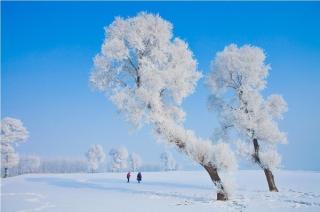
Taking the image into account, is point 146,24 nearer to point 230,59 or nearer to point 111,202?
point 230,59

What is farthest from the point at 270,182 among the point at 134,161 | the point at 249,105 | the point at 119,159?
the point at 134,161

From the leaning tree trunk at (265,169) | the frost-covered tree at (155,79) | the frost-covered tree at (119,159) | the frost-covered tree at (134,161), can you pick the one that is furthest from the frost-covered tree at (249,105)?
the frost-covered tree at (134,161)

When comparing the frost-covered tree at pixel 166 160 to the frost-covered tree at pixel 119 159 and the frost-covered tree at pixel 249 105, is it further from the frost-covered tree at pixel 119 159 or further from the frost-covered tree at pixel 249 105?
the frost-covered tree at pixel 249 105

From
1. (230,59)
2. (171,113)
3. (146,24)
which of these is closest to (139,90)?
(171,113)

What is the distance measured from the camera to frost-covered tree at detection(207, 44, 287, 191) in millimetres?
31125

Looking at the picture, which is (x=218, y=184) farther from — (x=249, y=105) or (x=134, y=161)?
(x=134, y=161)

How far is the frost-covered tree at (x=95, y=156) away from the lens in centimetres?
11469

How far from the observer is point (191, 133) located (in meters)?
24.9

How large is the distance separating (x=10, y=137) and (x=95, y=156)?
177ft

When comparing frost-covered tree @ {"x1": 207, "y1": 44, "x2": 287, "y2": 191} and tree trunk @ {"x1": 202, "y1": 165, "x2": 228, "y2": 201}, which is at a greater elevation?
frost-covered tree @ {"x1": 207, "y1": 44, "x2": 287, "y2": 191}

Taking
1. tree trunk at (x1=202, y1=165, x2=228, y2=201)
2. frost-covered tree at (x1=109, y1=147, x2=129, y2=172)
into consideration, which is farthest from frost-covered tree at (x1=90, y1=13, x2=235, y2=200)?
frost-covered tree at (x1=109, y1=147, x2=129, y2=172)

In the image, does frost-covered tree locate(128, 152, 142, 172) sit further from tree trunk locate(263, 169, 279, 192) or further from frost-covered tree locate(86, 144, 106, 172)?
tree trunk locate(263, 169, 279, 192)

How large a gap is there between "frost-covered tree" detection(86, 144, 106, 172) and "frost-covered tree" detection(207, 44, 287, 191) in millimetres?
86793

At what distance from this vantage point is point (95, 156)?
115500 mm
